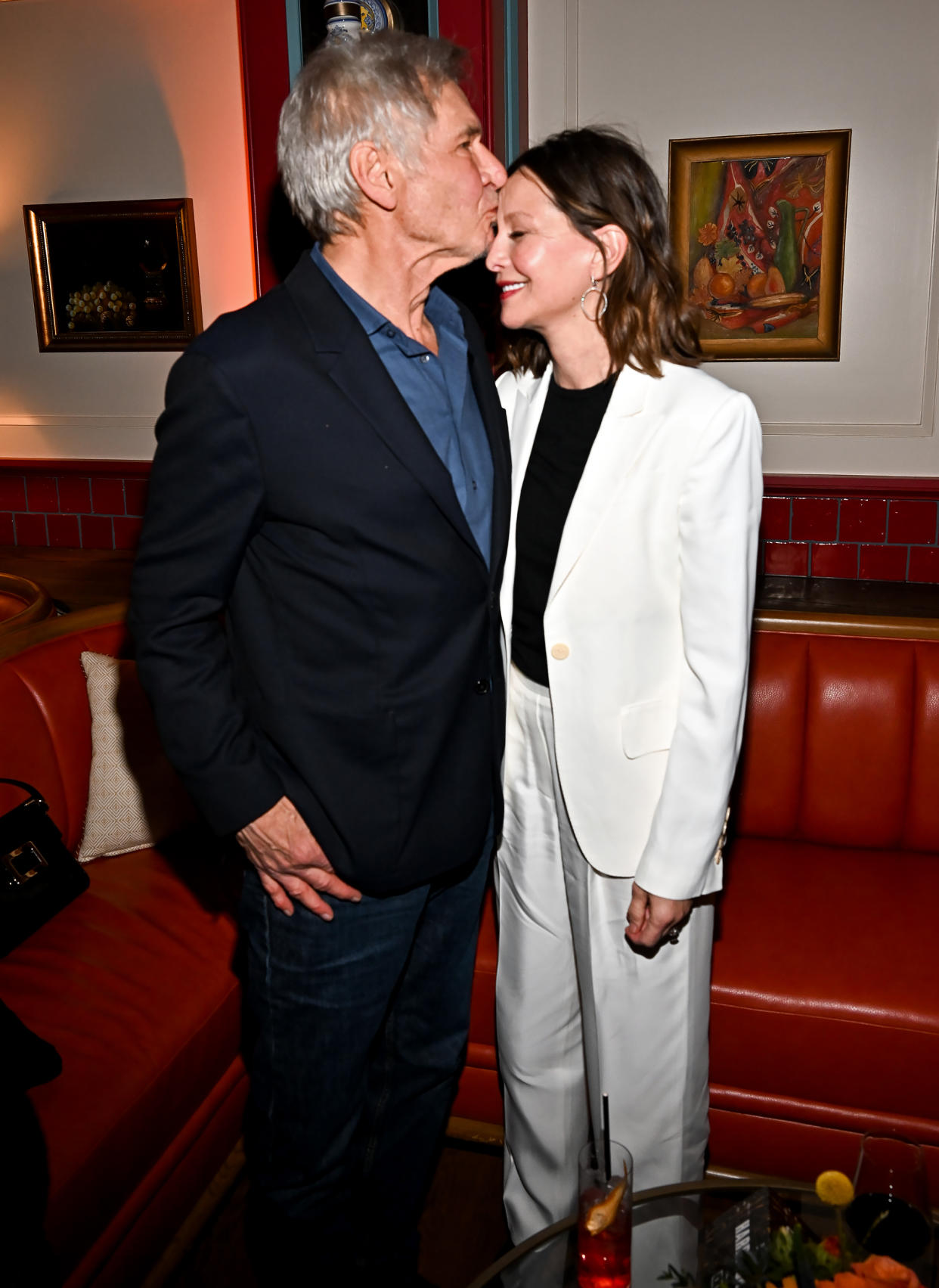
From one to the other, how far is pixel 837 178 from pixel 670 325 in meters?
1.92

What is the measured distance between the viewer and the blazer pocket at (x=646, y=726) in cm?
161

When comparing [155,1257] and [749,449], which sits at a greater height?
[749,449]

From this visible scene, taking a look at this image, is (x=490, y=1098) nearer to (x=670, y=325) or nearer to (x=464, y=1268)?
(x=464, y=1268)

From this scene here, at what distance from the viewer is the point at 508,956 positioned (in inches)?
73.9

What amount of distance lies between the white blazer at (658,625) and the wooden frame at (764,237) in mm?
1809

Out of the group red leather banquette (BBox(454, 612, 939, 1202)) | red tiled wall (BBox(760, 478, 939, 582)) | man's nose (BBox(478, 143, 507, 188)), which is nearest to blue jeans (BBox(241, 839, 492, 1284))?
red leather banquette (BBox(454, 612, 939, 1202))

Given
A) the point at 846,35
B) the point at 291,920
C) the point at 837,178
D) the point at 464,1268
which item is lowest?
the point at 464,1268

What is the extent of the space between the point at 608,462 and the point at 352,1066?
99cm

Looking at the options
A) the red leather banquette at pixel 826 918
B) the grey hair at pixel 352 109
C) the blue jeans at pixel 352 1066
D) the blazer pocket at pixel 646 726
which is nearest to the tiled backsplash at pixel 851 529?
the red leather banquette at pixel 826 918

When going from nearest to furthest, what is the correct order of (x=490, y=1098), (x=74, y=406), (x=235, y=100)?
(x=490, y=1098) < (x=235, y=100) < (x=74, y=406)

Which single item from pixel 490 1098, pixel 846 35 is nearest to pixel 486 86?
pixel 846 35

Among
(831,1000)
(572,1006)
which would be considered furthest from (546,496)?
(831,1000)

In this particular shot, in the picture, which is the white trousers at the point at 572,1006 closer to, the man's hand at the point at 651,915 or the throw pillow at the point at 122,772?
the man's hand at the point at 651,915

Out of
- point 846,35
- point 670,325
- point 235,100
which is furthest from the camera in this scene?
point 235,100
